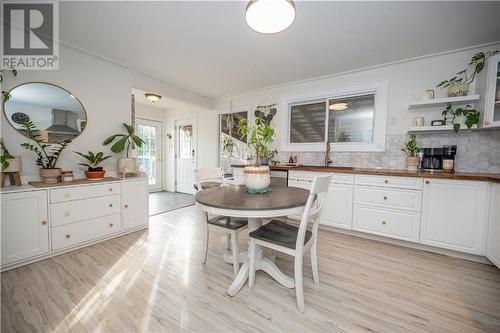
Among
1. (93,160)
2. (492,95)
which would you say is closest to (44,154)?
(93,160)

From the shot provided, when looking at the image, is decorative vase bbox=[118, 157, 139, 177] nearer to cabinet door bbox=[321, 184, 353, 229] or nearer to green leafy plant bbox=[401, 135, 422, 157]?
cabinet door bbox=[321, 184, 353, 229]

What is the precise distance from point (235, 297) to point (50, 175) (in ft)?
7.98

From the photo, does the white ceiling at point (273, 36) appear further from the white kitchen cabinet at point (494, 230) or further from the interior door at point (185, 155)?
the interior door at point (185, 155)

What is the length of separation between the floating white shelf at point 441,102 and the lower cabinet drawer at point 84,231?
4194mm

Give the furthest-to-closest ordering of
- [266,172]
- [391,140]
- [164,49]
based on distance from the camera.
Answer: [391,140] → [164,49] → [266,172]

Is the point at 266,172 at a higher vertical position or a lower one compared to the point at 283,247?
higher

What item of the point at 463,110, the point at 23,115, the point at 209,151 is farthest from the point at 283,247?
the point at 209,151

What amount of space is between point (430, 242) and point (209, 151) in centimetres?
423

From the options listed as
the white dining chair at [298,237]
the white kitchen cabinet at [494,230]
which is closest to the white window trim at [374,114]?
the white kitchen cabinet at [494,230]

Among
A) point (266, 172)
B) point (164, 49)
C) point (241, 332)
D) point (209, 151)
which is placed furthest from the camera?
point (209, 151)

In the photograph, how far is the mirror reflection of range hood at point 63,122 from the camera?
2449 millimetres

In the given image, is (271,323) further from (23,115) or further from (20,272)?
(23,115)

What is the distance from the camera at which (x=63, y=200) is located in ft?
7.14

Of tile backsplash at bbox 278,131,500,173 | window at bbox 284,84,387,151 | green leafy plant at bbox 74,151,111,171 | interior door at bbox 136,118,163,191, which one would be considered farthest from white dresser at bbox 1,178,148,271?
tile backsplash at bbox 278,131,500,173
